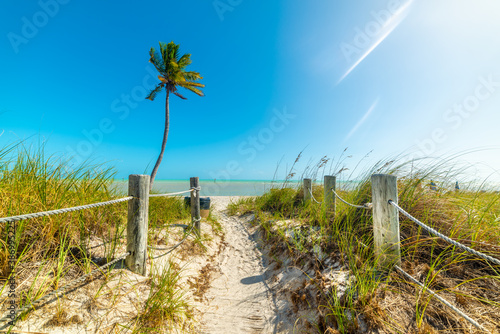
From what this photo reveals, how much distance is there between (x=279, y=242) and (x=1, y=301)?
10.8ft

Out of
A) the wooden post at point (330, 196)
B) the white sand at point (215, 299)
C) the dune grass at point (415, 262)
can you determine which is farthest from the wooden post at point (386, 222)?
the wooden post at point (330, 196)

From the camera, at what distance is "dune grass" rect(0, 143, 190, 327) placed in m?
1.72

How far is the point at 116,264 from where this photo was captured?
235cm

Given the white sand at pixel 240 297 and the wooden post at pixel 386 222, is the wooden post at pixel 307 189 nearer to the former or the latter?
the white sand at pixel 240 297

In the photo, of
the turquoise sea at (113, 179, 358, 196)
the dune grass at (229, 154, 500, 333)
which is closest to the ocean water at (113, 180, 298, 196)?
the turquoise sea at (113, 179, 358, 196)

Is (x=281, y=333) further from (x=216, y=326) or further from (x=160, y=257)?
(x=160, y=257)

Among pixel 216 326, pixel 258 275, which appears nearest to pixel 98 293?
pixel 216 326

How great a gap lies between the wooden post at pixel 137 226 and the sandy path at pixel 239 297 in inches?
34.0

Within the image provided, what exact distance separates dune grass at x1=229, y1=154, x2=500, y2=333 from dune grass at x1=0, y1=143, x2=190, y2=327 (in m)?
1.65

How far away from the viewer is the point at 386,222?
2.13 metres

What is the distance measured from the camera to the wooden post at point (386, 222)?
81.4 inches

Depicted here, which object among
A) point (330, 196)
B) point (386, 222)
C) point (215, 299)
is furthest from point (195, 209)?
point (386, 222)

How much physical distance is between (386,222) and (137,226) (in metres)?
2.63

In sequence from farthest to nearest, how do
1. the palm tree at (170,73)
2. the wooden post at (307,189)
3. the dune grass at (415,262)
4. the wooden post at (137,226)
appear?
the palm tree at (170,73), the wooden post at (307,189), the wooden post at (137,226), the dune grass at (415,262)
